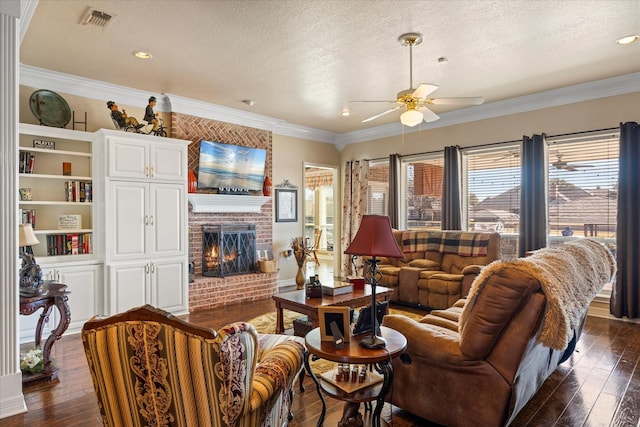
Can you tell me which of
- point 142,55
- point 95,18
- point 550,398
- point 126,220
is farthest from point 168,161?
point 550,398

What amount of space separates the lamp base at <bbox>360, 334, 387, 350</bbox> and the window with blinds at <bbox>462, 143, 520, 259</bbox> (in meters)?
4.23

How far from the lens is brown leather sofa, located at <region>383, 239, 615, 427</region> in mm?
1962

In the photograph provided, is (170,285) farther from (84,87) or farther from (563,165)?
(563,165)

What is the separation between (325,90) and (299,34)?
157 cm

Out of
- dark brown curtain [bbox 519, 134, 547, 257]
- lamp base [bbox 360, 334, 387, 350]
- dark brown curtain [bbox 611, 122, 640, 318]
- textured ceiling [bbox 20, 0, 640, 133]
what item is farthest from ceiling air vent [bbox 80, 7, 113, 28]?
dark brown curtain [bbox 611, 122, 640, 318]

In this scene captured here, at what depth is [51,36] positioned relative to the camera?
3.45 m

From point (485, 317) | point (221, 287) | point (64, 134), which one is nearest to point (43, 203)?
point (64, 134)

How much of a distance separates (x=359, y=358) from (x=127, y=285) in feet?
11.7

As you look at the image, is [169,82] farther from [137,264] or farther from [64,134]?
[137,264]

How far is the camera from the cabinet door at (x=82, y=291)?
421 cm

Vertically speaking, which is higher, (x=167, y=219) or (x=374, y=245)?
(x=167, y=219)

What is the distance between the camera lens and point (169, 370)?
57.6 inches

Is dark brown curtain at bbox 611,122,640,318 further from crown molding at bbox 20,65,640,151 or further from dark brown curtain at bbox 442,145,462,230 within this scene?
dark brown curtain at bbox 442,145,462,230

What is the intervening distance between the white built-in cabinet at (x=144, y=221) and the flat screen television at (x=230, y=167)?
572 millimetres
